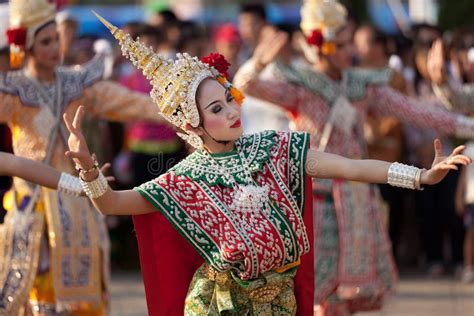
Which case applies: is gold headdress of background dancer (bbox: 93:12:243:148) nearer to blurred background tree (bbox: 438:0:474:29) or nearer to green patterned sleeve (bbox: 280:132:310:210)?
green patterned sleeve (bbox: 280:132:310:210)

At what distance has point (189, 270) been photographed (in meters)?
6.28

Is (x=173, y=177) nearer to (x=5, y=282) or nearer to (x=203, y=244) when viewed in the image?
(x=203, y=244)

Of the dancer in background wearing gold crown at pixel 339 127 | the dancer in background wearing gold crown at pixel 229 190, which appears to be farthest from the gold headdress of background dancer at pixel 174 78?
the dancer in background wearing gold crown at pixel 339 127

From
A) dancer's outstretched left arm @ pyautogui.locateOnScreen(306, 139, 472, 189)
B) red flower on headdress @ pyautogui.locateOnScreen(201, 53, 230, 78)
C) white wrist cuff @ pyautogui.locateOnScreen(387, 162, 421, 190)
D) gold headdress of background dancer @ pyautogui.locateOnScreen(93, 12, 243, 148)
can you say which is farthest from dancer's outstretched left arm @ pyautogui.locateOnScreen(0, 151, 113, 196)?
white wrist cuff @ pyautogui.locateOnScreen(387, 162, 421, 190)

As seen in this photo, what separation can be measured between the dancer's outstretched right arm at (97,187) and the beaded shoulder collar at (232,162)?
0.21 metres

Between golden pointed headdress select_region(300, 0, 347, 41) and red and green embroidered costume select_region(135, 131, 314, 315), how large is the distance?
2459mm

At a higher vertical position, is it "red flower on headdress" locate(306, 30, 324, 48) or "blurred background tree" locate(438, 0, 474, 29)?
"blurred background tree" locate(438, 0, 474, 29)

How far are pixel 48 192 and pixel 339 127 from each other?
162cm

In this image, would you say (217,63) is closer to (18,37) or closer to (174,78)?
(174,78)

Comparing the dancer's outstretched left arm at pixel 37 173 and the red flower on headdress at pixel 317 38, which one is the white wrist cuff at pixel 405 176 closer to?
the dancer's outstretched left arm at pixel 37 173

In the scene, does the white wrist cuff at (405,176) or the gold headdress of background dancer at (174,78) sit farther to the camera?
the gold headdress of background dancer at (174,78)

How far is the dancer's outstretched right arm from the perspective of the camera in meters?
5.73

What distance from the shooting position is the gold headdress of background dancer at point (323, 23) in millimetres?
8547

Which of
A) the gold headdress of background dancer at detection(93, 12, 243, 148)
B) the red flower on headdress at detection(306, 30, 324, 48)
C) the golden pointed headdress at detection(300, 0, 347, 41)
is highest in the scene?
the golden pointed headdress at detection(300, 0, 347, 41)
